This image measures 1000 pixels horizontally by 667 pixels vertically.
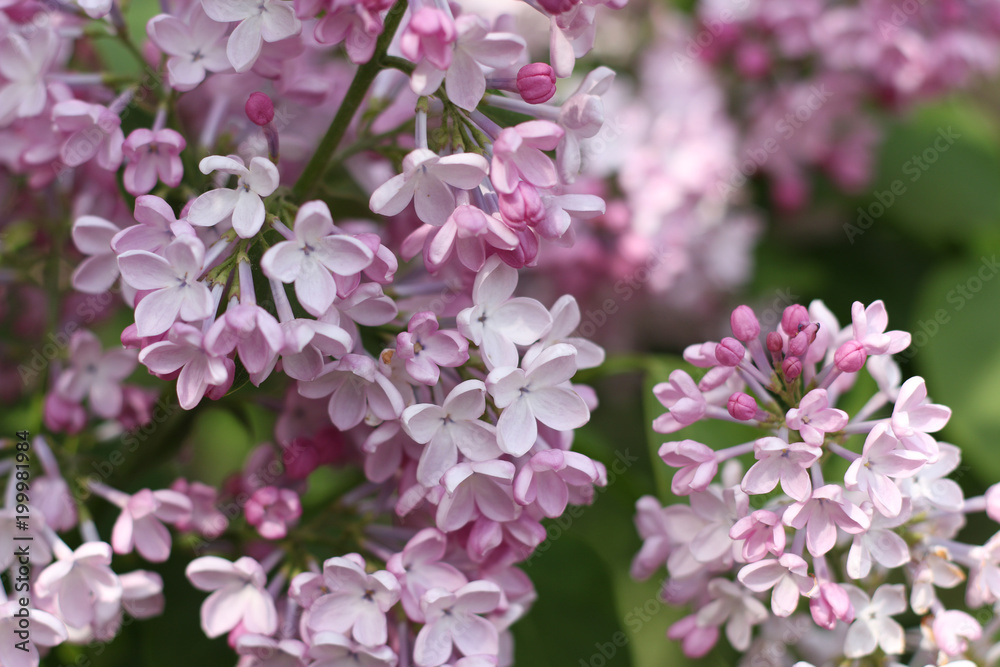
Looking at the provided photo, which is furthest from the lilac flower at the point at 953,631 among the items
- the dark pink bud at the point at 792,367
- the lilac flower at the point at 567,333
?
the lilac flower at the point at 567,333

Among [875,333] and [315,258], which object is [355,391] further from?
[875,333]

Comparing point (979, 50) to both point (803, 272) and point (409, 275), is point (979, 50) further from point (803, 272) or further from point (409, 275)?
point (409, 275)

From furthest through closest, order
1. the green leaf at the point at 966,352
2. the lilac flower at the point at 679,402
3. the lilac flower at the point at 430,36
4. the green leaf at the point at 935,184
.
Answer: the green leaf at the point at 935,184, the green leaf at the point at 966,352, the lilac flower at the point at 679,402, the lilac flower at the point at 430,36

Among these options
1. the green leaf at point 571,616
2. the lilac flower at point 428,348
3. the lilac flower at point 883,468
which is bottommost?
the green leaf at point 571,616

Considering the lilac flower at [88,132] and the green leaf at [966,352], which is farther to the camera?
the green leaf at [966,352]

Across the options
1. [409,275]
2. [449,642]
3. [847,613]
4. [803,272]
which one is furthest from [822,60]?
[449,642]

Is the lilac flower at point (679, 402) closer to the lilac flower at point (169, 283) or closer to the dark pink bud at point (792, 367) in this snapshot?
the dark pink bud at point (792, 367)

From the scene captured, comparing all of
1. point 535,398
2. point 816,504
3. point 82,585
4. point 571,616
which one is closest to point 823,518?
point 816,504
